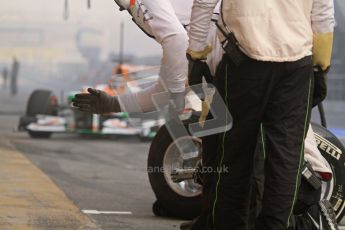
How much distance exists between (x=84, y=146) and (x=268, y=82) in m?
8.47

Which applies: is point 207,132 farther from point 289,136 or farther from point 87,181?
point 87,181

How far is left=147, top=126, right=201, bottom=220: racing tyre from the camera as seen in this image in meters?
5.50

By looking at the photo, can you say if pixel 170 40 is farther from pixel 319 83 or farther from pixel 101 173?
pixel 101 173

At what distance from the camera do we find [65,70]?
23.7 meters

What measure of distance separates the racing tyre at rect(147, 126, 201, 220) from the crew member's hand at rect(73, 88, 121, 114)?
0.87 m

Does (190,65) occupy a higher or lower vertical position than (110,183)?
higher

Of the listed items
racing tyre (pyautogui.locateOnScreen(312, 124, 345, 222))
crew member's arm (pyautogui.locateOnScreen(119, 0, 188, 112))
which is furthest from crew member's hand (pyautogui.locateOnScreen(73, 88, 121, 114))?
racing tyre (pyautogui.locateOnScreen(312, 124, 345, 222))

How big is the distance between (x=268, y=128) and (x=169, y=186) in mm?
1932

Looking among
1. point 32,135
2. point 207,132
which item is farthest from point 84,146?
point 207,132

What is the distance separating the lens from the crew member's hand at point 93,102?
4668 mm

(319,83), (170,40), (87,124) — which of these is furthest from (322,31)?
(87,124)

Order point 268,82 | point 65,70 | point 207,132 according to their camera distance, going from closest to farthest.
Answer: point 268,82 → point 207,132 → point 65,70

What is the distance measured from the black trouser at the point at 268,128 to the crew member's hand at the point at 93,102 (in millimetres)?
1034

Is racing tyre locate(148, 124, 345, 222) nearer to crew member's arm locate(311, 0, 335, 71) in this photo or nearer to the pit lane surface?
the pit lane surface
